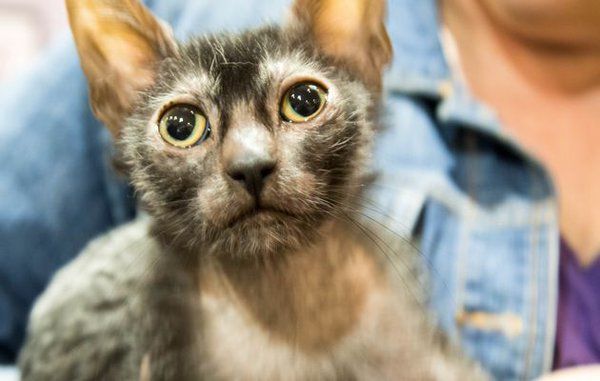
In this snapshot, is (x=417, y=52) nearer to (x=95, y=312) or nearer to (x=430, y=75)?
(x=430, y=75)

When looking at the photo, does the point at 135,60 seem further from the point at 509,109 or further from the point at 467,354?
the point at 509,109

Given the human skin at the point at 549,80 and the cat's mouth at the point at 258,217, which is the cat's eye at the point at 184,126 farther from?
the human skin at the point at 549,80

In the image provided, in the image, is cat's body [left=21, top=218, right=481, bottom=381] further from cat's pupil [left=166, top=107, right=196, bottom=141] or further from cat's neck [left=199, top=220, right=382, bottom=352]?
cat's pupil [left=166, top=107, right=196, bottom=141]

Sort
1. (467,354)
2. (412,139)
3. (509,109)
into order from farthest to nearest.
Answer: (509,109) → (412,139) → (467,354)

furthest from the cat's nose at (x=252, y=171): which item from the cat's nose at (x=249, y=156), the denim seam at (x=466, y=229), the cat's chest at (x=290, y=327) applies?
the denim seam at (x=466, y=229)

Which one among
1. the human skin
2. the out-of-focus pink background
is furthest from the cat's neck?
the human skin

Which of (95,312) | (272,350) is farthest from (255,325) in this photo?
(95,312)

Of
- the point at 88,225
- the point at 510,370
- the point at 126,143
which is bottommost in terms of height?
the point at 510,370

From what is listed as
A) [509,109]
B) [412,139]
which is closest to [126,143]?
[412,139]

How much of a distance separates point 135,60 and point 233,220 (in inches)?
4.9

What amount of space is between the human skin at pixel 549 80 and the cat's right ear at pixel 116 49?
37cm

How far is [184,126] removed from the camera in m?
0.33

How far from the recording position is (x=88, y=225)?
487 mm

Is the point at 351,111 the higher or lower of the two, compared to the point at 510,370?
higher
